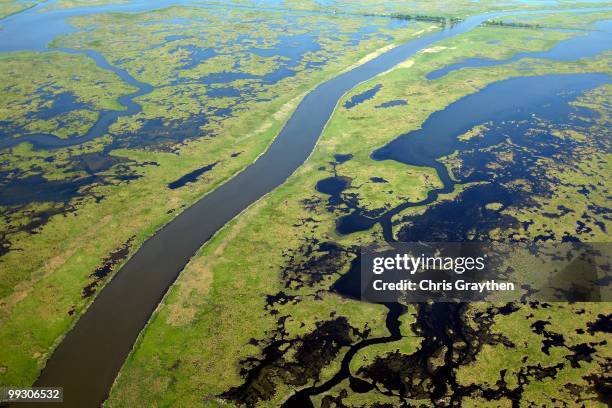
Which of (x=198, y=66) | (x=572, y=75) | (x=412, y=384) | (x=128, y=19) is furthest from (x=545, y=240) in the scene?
(x=128, y=19)

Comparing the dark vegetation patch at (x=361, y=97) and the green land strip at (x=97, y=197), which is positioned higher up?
the dark vegetation patch at (x=361, y=97)

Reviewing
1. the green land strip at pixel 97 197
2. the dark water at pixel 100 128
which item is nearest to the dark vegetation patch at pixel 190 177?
the green land strip at pixel 97 197

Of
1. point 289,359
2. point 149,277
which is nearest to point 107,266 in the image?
point 149,277

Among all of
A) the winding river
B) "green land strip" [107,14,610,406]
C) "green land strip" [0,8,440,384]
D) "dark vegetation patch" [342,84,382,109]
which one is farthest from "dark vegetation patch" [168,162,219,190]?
"dark vegetation patch" [342,84,382,109]

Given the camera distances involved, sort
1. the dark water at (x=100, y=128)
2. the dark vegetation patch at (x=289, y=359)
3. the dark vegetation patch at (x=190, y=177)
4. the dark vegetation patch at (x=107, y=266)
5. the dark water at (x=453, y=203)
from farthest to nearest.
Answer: the dark water at (x=100, y=128) < the dark vegetation patch at (x=190, y=177) < the dark vegetation patch at (x=107, y=266) < the dark water at (x=453, y=203) < the dark vegetation patch at (x=289, y=359)

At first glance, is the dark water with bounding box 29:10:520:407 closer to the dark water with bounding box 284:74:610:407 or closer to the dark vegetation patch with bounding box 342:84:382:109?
the dark vegetation patch with bounding box 342:84:382:109

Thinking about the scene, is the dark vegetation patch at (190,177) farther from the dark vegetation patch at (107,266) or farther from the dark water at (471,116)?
the dark water at (471,116)
